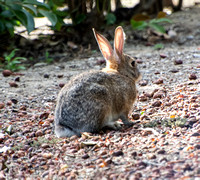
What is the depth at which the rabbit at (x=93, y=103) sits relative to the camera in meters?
4.75

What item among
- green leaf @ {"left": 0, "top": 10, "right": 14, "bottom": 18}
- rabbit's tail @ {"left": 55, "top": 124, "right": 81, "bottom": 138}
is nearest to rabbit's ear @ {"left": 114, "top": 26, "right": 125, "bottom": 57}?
rabbit's tail @ {"left": 55, "top": 124, "right": 81, "bottom": 138}

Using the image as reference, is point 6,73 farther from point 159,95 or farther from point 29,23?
point 159,95

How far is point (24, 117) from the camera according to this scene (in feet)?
19.3

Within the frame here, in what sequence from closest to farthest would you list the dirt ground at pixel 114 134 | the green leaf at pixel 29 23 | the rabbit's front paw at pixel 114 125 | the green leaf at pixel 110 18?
the dirt ground at pixel 114 134, the rabbit's front paw at pixel 114 125, the green leaf at pixel 29 23, the green leaf at pixel 110 18

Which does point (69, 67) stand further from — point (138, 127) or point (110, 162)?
point (110, 162)

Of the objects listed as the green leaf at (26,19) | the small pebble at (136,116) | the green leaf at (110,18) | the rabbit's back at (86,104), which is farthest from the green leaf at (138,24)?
the rabbit's back at (86,104)

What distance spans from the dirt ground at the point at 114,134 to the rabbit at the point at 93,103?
6.9 inches

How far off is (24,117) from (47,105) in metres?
0.64

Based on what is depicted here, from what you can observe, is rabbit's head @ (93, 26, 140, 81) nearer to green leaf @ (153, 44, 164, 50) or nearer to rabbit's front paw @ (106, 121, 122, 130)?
rabbit's front paw @ (106, 121, 122, 130)

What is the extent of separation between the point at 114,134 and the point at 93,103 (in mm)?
478

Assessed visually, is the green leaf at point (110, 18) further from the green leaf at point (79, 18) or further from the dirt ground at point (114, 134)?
the dirt ground at point (114, 134)

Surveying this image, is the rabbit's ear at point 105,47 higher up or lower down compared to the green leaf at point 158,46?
higher up

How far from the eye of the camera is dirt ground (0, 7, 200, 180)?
139 inches

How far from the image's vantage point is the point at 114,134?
4.63m
